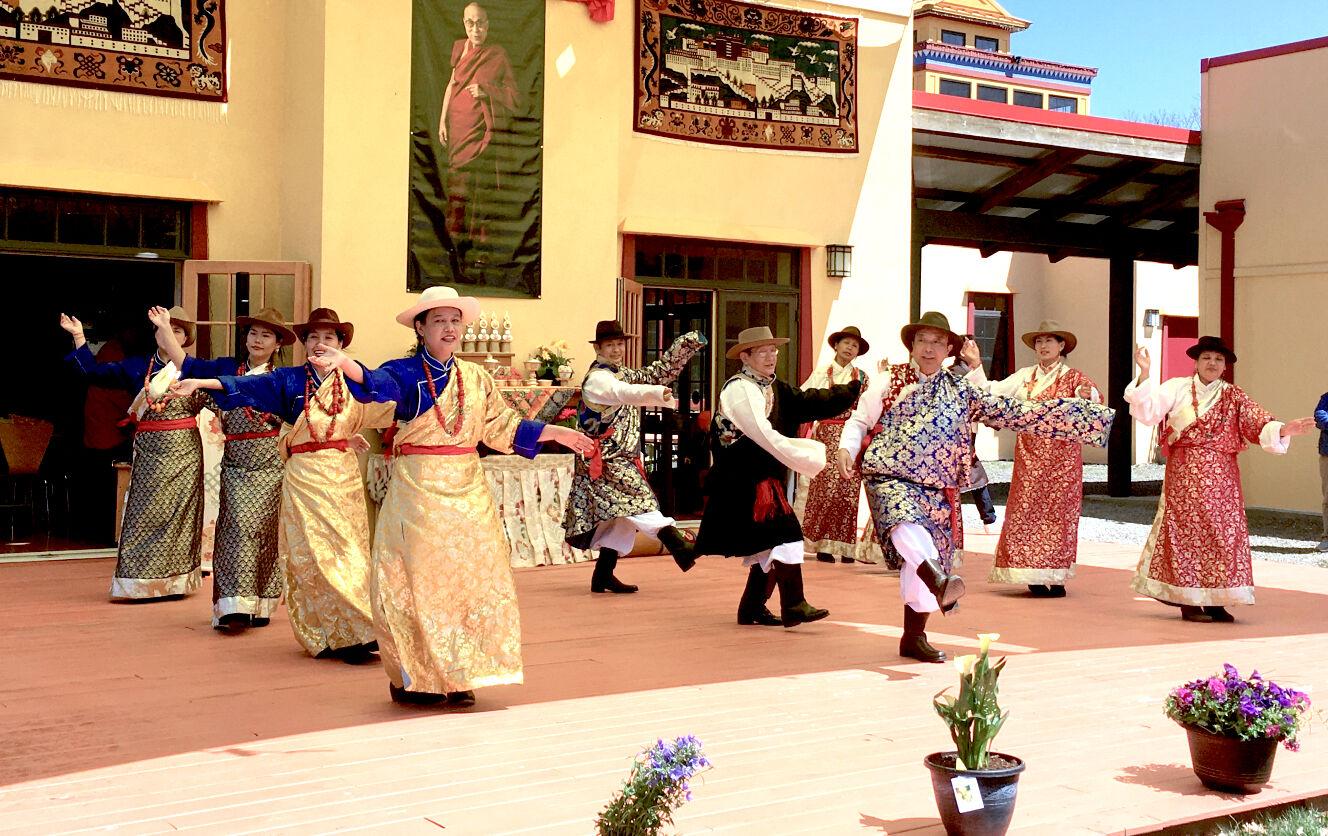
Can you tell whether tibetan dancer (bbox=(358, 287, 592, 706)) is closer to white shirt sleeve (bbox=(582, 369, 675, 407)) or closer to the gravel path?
white shirt sleeve (bbox=(582, 369, 675, 407))

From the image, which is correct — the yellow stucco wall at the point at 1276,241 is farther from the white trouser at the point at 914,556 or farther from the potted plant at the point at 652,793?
the potted plant at the point at 652,793

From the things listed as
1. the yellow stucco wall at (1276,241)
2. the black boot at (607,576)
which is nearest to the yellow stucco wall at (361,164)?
the black boot at (607,576)

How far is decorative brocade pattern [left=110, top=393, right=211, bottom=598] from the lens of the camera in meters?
7.68

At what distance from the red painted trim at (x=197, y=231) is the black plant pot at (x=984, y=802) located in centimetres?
739

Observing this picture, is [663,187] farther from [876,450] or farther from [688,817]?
[688,817]

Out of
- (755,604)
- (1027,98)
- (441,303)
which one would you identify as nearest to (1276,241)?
(755,604)

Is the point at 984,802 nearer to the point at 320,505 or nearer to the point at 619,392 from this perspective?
the point at 320,505

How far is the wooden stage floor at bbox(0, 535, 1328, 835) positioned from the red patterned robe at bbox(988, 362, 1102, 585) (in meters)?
0.46

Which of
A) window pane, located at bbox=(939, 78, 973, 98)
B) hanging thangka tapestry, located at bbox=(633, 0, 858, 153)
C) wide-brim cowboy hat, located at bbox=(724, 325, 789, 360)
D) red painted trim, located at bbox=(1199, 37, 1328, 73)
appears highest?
window pane, located at bbox=(939, 78, 973, 98)

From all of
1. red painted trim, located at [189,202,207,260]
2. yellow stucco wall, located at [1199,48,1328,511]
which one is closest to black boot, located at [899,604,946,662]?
red painted trim, located at [189,202,207,260]

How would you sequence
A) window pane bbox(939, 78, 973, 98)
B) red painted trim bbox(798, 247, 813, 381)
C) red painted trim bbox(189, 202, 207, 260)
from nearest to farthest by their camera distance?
red painted trim bbox(189, 202, 207, 260), red painted trim bbox(798, 247, 813, 381), window pane bbox(939, 78, 973, 98)

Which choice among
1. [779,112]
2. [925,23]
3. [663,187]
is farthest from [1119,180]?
[925,23]

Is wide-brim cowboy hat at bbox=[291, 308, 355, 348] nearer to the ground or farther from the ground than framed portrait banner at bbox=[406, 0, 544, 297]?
nearer to the ground

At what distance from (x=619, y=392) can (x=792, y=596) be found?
4.58ft
